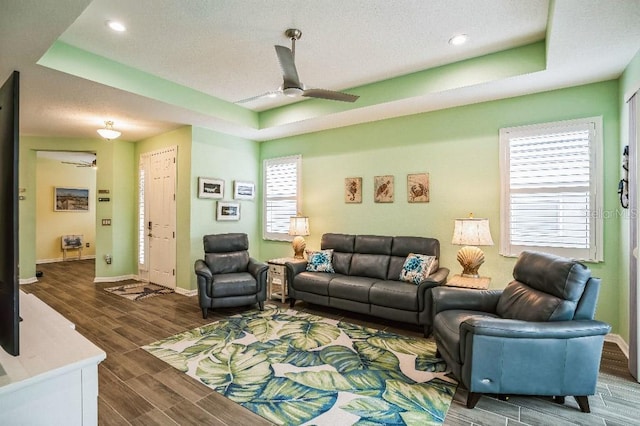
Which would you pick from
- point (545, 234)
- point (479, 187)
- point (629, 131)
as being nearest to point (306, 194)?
point (479, 187)

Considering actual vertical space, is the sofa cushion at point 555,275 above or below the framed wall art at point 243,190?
below

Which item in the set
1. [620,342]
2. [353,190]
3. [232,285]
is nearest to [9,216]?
[232,285]

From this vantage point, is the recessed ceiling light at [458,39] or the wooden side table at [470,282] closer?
the recessed ceiling light at [458,39]

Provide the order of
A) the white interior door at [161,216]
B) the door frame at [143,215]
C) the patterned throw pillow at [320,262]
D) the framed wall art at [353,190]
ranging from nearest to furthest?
the patterned throw pillow at [320,262] → the framed wall art at [353,190] → the white interior door at [161,216] → the door frame at [143,215]

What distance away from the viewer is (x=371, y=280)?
420cm

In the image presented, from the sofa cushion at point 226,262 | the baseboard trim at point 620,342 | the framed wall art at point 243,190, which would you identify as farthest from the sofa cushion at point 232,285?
the baseboard trim at point 620,342

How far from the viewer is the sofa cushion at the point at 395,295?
3.61 metres

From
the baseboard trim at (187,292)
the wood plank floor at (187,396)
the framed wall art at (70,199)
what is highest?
the framed wall art at (70,199)

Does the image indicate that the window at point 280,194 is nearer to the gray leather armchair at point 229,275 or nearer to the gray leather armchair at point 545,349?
the gray leather armchair at point 229,275

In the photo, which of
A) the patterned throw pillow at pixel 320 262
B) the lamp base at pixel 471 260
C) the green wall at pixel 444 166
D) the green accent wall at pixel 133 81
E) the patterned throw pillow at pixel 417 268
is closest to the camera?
the green accent wall at pixel 133 81

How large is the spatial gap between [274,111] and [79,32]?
106 inches

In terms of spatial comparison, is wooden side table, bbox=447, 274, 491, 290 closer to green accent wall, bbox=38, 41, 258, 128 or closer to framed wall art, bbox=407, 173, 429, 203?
framed wall art, bbox=407, 173, 429, 203

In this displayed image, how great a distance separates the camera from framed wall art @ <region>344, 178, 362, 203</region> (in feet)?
16.8

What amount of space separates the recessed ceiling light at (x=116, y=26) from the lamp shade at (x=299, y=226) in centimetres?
321
